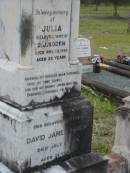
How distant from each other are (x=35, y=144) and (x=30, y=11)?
4.21ft

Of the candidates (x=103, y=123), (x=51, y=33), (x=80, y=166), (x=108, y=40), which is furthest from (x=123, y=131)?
(x=108, y=40)

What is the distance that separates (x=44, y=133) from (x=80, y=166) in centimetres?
53

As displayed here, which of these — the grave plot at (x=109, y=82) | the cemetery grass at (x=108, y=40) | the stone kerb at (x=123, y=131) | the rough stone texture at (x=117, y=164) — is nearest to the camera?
the rough stone texture at (x=117, y=164)

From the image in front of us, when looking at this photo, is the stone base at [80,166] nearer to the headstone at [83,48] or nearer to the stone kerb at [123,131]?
the stone kerb at [123,131]

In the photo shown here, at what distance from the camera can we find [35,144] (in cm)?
430

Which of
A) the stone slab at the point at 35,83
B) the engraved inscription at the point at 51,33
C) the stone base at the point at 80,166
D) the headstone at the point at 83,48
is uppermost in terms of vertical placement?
the engraved inscription at the point at 51,33

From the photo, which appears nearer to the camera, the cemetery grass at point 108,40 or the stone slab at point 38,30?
the stone slab at point 38,30

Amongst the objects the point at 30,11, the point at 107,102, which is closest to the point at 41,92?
the point at 30,11

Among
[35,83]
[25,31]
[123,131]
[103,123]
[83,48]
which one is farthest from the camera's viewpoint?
[83,48]

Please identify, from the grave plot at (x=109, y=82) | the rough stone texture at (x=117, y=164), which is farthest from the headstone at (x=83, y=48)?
the rough stone texture at (x=117, y=164)

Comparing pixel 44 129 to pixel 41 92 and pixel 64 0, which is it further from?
pixel 64 0

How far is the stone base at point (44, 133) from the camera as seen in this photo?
4.19 m

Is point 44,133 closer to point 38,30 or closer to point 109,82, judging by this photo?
point 38,30

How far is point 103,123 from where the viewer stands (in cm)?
712
